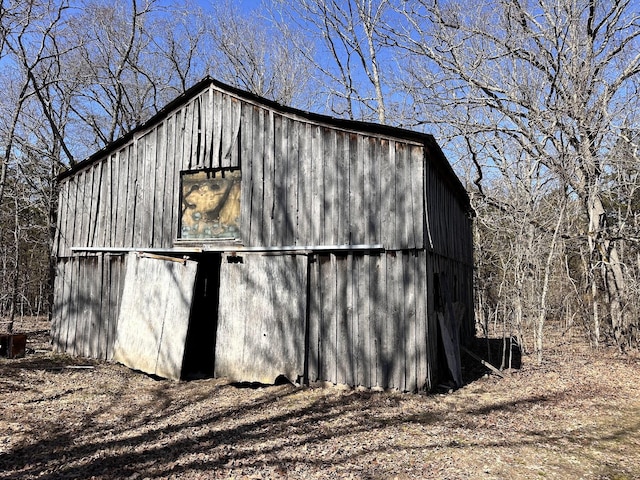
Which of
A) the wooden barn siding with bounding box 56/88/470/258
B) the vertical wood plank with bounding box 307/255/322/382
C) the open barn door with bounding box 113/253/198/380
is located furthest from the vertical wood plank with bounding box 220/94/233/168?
the vertical wood plank with bounding box 307/255/322/382

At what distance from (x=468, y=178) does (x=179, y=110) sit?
39.1ft

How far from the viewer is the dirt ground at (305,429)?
5.19 meters

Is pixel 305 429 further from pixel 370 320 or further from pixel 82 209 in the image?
pixel 82 209

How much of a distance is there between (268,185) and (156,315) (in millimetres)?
3690

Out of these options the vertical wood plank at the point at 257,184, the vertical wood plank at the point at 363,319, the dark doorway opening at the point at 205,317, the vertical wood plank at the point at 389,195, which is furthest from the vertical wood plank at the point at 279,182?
the dark doorway opening at the point at 205,317

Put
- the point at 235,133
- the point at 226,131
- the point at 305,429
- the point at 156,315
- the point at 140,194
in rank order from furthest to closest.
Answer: the point at 140,194 → the point at 226,131 → the point at 235,133 → the point at 156,315 → the point at 305,429

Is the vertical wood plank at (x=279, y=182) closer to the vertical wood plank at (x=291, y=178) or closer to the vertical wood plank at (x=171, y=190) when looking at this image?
the vertical wood plank at (x=291, y=178)

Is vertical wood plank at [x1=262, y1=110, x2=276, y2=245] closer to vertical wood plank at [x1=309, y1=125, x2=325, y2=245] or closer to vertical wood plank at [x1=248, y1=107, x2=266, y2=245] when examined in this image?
vertical wood plank at [x1=248, y1=107, x2=266, y2=245]

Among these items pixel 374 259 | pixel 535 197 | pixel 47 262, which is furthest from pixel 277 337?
pixel 47 262

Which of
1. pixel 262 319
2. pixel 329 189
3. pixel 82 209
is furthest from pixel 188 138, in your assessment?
pixel 262 319

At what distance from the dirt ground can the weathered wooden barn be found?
0.78 m

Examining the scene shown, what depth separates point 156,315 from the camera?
31.9 ft

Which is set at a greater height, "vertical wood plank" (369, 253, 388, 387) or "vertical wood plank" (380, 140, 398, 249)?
"vertical wood plank" (380, 140, 398, 249)

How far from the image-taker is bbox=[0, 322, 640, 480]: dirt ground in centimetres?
519
